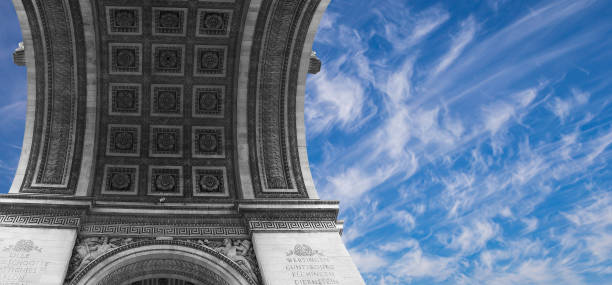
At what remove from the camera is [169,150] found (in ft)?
49.3

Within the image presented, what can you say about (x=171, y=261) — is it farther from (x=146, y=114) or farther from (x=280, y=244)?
(x=146, y=114)

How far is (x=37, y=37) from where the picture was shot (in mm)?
13680

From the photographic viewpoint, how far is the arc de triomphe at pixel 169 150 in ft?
38.1

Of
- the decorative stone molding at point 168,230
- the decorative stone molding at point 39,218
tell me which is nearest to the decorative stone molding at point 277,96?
the decorative stone molding at point 168,230

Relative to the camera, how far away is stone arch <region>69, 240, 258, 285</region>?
11.4 metres

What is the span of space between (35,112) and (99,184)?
277cm

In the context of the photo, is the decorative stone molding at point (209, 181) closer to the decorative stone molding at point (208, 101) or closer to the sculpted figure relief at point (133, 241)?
the decorative stone molding at point (208, 101)

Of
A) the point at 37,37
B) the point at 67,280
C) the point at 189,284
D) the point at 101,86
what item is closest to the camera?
the point at 67,280

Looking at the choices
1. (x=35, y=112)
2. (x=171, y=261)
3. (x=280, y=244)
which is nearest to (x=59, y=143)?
(x=35, y=112)

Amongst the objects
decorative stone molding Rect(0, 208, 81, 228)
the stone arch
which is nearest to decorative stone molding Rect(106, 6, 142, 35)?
decorative stone molding Rect(0, 208, 81, 228)

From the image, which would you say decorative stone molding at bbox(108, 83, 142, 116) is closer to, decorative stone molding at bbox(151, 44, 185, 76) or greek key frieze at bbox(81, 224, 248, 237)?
decorative stone molding at bbox(151, 44, 185, 76)

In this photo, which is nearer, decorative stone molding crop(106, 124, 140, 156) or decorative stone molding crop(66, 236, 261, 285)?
decorative stone molding crop(66, 236, 261, 285)

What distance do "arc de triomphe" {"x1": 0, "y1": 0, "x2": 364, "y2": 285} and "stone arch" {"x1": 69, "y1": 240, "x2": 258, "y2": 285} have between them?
0.03 m

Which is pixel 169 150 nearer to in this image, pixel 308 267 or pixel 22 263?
pixel 22 263
